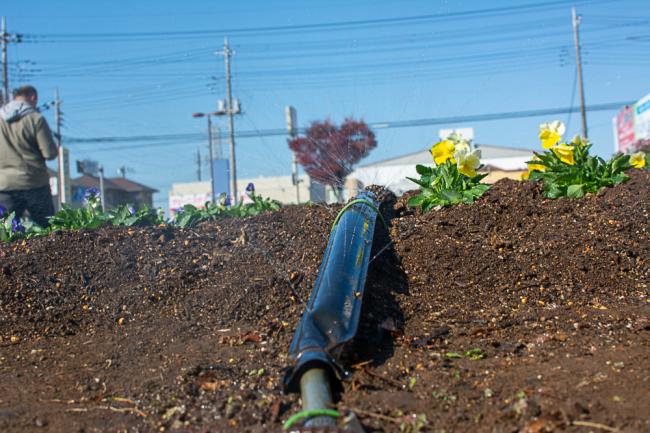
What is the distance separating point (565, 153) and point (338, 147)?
155cm

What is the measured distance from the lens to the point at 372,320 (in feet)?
8.85

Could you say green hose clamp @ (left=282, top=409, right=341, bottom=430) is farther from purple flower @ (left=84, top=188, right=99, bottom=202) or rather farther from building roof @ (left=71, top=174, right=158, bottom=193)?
building roof @ (left=71, top=174, right=158, bottom=193)

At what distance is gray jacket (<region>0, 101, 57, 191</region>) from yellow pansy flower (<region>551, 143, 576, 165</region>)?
4.03 m

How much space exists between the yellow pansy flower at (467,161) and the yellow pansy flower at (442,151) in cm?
7

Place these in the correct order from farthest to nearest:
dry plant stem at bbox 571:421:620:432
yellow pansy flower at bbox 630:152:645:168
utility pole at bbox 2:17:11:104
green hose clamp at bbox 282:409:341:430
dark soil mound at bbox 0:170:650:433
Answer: utility pole at bbox 2:17:11:104
yellow pansy flower at bbox 630:152:645:168
dark soil mound at bbox 0:170:650:433
green hose clamp at bbox 282:409:341:430
dry plant stem at bbox 571:421:620:432

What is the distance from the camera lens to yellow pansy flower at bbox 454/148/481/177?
13.7 feet

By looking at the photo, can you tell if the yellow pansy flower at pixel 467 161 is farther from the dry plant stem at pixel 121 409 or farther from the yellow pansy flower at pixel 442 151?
the dry plant stem at pixel 121 409

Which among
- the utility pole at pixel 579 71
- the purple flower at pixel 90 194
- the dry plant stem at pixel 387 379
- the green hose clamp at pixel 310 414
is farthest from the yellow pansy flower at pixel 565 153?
the utility pole at pixel 579 71

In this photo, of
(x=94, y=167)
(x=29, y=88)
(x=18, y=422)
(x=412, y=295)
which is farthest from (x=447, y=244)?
(x=94, y=167)

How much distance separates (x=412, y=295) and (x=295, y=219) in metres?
1.43

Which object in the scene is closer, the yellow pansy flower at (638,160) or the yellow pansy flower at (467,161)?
the yellow pansy flower at (467,161)

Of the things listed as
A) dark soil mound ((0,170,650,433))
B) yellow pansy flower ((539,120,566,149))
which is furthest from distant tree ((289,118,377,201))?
yellow pansy flower ((539,120,566,149))

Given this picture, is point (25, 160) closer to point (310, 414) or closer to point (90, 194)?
point (90, 194)

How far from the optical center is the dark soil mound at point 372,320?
2.03 meters
